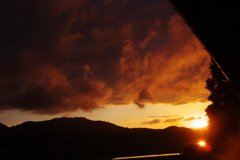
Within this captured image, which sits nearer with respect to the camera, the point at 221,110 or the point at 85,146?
the point at 221,110

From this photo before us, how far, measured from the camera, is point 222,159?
14445mm

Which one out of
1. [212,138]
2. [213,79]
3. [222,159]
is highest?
[213,79]

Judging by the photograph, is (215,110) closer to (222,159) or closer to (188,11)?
(222,159)

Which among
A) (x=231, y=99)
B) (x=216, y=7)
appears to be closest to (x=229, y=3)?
(x=216, y=7)

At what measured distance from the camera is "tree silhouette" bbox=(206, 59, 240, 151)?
24.3m

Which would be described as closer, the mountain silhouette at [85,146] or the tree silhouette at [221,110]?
the tree silhouette at [221,110]

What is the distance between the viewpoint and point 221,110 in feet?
88.2

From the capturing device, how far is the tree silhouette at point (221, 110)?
24.3 m

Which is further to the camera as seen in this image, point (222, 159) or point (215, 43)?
point (222, 159)

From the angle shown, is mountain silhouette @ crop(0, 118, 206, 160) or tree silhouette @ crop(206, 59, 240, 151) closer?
tree silhouette @ crop(206, 59, 240, 151)

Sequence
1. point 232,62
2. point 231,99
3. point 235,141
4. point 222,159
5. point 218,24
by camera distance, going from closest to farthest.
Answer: point 218,24 < point 232,62 < point 222,159 < point 235,141 < point 231,99

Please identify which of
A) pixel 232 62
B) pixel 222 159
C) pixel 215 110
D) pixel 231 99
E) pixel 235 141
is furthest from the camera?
pixel 215 110

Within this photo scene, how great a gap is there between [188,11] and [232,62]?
1221 millimetres

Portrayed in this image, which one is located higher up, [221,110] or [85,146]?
[221,110]
